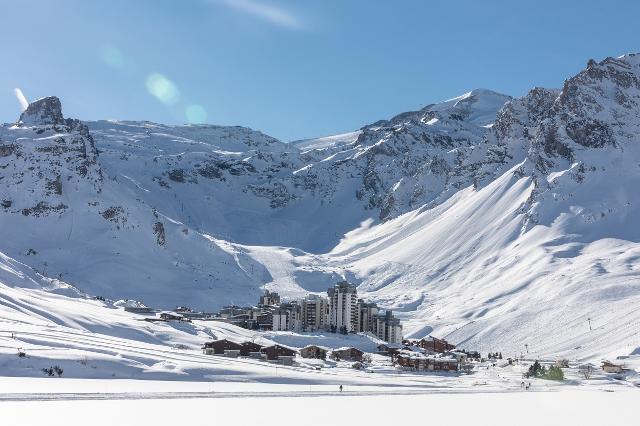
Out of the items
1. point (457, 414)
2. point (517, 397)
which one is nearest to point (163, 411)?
point (457, 414)

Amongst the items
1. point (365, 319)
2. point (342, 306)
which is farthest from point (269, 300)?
point (365, 319)

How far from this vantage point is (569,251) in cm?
18662

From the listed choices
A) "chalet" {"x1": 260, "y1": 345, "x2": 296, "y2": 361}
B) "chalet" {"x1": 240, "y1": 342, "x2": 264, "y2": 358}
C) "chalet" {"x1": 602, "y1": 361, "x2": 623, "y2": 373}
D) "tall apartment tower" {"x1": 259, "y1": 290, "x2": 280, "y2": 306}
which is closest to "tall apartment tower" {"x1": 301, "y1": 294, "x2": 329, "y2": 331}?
"tall apartment tower" {"x1": 259, "y1": 290, "x2": 280, "y2": 306}

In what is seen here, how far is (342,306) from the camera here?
148000mm

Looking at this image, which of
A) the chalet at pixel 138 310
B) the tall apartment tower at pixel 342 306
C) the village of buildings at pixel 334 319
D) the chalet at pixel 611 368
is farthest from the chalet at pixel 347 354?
the tall apartment tower at pixel 342 306

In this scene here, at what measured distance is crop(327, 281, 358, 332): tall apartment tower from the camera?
148 m

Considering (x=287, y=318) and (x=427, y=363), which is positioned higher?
(x=287, y=318)

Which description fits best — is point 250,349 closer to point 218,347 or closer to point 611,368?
point 218,347

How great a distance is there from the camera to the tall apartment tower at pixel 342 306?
14750cm

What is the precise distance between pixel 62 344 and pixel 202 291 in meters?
115

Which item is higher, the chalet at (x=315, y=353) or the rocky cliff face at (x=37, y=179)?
the rocky cliff face at (x=37, y=179)

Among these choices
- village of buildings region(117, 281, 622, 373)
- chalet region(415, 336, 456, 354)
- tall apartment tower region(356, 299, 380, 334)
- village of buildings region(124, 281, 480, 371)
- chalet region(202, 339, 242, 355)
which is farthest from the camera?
tall apartment tower region(356, 299, 380, 334)

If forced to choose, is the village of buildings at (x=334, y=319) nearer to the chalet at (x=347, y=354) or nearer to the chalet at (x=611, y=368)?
the chalet at (x=347, y=354)

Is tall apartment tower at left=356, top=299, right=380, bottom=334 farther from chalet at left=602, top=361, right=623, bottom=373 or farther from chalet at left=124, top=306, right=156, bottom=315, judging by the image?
chalet at left=602, top=361, right=623, bottom=373
